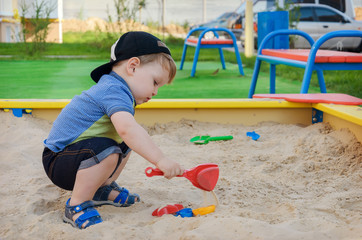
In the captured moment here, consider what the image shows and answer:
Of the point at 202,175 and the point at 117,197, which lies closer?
the point at 202,175

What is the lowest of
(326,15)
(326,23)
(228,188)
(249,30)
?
(228,188)

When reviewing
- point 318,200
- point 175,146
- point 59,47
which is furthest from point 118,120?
point 59,47

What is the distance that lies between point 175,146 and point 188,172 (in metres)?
0.91

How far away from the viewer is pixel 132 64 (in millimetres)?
1489

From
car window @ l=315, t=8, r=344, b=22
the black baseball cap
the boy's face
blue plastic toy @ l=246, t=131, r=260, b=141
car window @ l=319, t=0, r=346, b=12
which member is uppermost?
car window @ l=319, t=0, r=346, b=12

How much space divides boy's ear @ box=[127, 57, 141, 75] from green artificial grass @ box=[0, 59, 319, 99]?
2455 mm

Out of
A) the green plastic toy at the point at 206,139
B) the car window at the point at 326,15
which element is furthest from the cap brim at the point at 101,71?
the car window at the point at 326,15

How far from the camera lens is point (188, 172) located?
4.73ft

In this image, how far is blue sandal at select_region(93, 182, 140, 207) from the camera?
160cm

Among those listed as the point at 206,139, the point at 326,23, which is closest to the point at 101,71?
the point at 206,139

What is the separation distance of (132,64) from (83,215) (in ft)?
1.62

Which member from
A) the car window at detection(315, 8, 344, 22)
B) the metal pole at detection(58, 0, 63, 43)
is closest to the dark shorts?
the car window at detection(315, 8, 344, 22)

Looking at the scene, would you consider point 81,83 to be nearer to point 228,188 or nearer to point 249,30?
point 228,188

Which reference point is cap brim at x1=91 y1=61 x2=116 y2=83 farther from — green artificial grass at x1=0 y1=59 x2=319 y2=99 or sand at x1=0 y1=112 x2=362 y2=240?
green artificial grass at x1=0 y1=59 x2=319 y2=99
